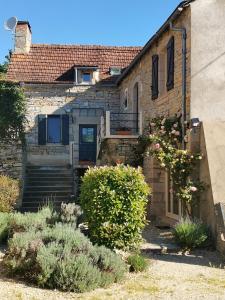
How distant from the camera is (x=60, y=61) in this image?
22031 mm

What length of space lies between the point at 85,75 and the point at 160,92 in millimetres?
7971

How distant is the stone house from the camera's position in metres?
10.9

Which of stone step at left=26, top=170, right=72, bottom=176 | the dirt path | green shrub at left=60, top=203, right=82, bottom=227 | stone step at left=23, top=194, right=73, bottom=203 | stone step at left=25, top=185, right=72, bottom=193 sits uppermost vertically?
stone step at left=26, top=170, right=72, bottom=176

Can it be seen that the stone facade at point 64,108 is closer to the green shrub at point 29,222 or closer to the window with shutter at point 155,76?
the window with shutter at point 155,76

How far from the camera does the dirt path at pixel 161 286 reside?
6.26 meters

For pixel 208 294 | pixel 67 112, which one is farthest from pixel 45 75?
pixel 208 294

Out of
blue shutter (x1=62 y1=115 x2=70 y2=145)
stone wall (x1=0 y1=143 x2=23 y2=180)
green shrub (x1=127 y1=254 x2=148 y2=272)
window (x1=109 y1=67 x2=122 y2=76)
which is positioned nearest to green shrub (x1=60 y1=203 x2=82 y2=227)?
green shrub (x1=127 y1=254 x2=148 y2=272)

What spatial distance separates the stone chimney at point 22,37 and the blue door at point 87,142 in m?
5.06

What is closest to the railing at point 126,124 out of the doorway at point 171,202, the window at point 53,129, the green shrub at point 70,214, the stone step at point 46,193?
the window at point 53,129

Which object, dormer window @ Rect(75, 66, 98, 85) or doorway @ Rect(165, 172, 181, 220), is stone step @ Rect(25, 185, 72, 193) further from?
dormer window @ Rect(75, 66, 98, 85)

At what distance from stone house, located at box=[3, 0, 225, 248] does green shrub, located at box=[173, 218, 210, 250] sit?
13.9 inches

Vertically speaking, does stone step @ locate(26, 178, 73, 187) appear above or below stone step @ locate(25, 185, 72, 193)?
above

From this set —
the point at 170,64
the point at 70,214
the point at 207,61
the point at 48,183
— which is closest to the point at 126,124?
the point at 48,183

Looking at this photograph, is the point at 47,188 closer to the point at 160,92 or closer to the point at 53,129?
the point at 53,129
